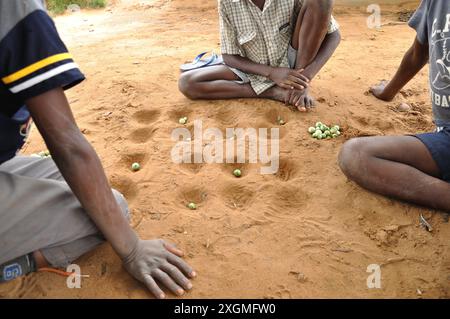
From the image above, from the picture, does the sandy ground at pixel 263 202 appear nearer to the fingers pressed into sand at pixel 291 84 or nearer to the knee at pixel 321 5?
the fingers pressed into sand at pixel 291 84

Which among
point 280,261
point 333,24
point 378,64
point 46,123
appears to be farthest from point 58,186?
point 378,64

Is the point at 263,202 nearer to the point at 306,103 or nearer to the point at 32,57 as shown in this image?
the point at 306,103

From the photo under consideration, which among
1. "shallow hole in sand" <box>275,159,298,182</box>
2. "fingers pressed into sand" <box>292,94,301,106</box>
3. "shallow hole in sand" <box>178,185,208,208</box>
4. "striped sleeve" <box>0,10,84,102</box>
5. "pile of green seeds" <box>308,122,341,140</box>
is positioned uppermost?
"striped sleeve" <box>0,10,84,102</box>

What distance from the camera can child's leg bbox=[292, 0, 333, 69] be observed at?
299 centimetres

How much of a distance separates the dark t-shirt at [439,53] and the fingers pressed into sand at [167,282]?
1.76 meters

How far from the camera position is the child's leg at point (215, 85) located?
11.1 feet

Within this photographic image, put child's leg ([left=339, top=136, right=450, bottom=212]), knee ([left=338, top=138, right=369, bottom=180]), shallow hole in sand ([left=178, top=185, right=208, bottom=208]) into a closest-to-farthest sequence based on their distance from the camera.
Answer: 1. child's leg ([left=339, top=136, right=450, bottom=212])
2. knee ([left=338, top=138, right=369, bottom=180])
3. shallow hole in sand ([left=178, top=185, right=208, bottom=208])

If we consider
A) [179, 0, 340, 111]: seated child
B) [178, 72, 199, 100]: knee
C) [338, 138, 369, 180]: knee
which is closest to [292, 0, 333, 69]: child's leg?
[179, 0, 340, 111]: seated child

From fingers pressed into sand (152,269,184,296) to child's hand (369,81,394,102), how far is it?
249cm

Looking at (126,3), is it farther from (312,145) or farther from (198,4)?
(312,145)

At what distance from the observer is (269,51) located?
3229 mm

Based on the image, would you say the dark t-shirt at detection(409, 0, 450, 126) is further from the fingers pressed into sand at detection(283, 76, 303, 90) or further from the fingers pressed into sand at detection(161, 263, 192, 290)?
the fingers pressed into sand at detection(161, 263, 192, 290)

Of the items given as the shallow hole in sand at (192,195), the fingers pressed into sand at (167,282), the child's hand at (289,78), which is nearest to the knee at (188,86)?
the child's hand at (289,78)

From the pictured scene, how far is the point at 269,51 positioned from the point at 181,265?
2.03 m
